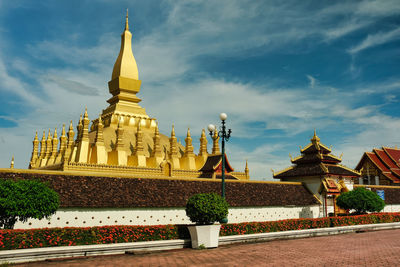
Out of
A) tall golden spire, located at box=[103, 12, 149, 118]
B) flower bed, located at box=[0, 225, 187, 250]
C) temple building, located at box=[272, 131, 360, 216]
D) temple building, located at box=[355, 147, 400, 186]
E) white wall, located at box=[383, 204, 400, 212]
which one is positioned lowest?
flower bed, located at box=[0, 225, 187, 250]

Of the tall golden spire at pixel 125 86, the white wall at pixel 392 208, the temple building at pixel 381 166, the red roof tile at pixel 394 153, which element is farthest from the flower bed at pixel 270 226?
the red roof tile at pixel 394 153

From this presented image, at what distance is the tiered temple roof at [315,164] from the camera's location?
98.7 ft

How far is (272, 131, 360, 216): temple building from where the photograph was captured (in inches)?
1157

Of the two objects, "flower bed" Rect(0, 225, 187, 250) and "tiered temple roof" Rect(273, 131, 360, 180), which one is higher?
"tiered temple roof" Rect(273, 131, 360, 180)

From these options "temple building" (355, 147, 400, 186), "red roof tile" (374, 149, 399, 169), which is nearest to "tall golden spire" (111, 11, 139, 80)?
"temple building" (355, 147, 400, 186)

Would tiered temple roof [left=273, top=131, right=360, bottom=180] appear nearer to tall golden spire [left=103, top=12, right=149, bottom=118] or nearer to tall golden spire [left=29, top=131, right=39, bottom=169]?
tall golden spire [left=103, top=12, right=149, bottom=118]

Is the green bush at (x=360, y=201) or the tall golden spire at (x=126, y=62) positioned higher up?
the tall golden spire at (x=126, y=62)

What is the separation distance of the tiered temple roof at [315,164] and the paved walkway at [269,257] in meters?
13.5

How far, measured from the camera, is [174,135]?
135ft

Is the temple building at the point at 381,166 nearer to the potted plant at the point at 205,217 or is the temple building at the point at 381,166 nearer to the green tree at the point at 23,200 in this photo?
the potted plant at the point at 205,217

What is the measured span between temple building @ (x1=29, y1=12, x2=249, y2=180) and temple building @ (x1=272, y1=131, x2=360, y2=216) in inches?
252

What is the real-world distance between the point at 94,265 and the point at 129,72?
3814cm

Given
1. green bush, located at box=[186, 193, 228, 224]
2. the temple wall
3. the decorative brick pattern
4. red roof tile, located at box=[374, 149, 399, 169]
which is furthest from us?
red roof tile, located at box=[374, 149, 399, 169]

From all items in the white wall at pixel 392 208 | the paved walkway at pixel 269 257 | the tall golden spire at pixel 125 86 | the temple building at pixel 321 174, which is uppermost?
the tall golden spire at pixel 125 86
